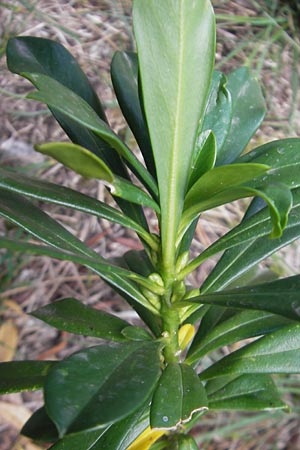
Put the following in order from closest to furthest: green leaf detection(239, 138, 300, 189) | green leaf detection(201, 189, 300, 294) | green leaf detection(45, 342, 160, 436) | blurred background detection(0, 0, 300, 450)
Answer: green leaf detection(45, 342, 160, 436) → green leaf detection(239, 138, 300, 189) → green leaf detection(201, 189, 300, 294) → blurred background detection(0, 0, 300, 450)

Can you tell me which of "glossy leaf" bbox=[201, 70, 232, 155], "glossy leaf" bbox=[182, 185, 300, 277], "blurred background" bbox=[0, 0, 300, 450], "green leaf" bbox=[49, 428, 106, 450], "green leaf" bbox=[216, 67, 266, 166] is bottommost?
"blurred background" bbox=[0, 0, 300, 450]

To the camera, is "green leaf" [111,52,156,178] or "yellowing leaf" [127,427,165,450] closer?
"green leaf" [111,52,156,178]

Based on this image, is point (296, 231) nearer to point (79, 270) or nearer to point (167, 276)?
point (167, 276)

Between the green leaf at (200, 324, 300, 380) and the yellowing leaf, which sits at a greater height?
the green leaf at (200, 324, 300, 380)

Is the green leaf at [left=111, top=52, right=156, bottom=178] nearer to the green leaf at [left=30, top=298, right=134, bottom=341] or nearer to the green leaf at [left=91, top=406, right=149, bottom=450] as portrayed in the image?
the green leaf at [left=30, top=298, right=134, bottom=341]

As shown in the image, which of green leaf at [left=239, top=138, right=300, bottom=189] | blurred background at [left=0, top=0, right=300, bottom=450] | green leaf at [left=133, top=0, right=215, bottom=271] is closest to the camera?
green leaf at [left=133, top=0, right=215, bottom=271]

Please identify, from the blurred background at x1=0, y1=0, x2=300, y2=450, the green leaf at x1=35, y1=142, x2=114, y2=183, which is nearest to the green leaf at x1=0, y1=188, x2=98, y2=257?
the green leaf at x1=35, y1=142, x2=114, y2=183

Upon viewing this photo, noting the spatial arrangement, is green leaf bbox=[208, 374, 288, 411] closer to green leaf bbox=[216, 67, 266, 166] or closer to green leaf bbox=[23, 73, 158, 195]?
green leaf bbox=[216, 67, 266, 166]

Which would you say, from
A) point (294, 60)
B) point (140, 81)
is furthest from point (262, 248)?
point (294, 60)
